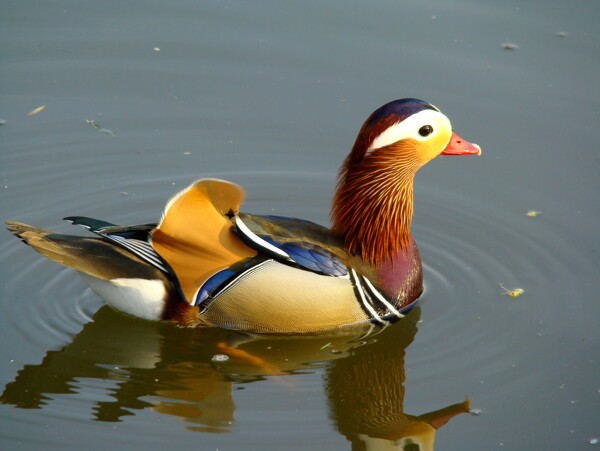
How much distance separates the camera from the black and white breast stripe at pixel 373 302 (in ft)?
24.1

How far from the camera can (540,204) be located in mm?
8711

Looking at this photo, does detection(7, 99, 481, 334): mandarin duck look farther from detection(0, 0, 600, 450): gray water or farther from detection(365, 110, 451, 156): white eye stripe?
detection(0, 0, 600, 450): gray water

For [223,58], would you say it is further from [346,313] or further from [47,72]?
[346,313]

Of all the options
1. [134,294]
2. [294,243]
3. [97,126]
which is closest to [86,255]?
[134,294]

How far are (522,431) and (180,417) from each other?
200 centimetres

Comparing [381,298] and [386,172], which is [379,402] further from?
[386,172]

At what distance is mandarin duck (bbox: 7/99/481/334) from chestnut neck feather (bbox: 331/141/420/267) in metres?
0.01

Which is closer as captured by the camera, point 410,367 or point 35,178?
point 410,367

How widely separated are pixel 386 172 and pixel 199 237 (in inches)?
53.4

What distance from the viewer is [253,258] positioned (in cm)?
713

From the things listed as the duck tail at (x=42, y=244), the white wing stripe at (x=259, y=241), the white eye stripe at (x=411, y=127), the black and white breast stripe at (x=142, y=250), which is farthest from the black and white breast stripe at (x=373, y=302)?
the duck tail at (x=42, y=244)

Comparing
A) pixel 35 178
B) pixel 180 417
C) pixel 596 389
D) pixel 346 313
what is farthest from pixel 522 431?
pixel 35 178

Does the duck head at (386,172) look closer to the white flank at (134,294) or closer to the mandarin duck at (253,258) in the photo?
the mandarin duck at (253,258)

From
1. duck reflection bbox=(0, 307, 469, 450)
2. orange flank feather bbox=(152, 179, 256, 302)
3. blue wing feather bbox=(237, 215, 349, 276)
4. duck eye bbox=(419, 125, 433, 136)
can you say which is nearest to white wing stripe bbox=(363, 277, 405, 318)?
duck reflection bbox=(0, 307, 469, 450)
